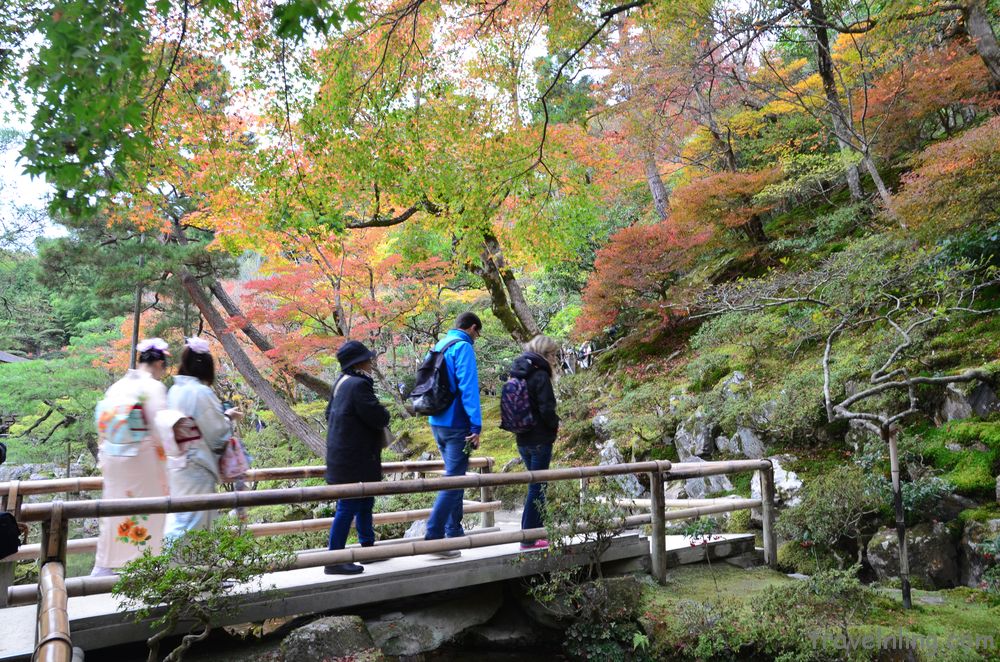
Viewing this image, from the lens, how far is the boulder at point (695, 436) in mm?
8086

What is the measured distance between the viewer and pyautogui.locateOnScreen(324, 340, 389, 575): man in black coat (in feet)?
13.4

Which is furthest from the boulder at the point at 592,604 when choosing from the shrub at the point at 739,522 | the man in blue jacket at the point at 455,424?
the shrub at the point at 739,522

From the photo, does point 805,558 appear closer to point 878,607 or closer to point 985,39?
point 878,607

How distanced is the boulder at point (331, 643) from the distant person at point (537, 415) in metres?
1.35

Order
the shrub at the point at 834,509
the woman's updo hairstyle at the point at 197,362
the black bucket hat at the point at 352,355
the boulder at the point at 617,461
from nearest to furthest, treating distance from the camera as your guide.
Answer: the woman's updo hairstyle at the point at 197,362, the black bucket hat at the point at 352,355, the shrub at the point at 834,509, the boulder at the point at 617,461

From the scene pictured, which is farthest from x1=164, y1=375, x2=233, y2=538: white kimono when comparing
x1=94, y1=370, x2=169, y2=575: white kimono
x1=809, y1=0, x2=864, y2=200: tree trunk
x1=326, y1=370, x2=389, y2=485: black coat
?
x1=809, y1=0, x2=864, y2=200: tree trunk

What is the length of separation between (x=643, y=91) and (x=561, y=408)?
5.96m

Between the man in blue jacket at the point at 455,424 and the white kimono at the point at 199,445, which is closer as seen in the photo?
the white kimono at the point at 199,445

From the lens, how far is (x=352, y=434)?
411 cm

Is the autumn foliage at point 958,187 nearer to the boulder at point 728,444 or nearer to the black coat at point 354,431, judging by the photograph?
the boulder at point 728,444

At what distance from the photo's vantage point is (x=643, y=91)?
450 inches

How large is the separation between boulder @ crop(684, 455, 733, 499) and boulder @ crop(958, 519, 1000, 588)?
2.64 metres

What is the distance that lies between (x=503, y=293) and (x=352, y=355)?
24.8ft

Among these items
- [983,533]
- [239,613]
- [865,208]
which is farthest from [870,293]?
[239,613]
